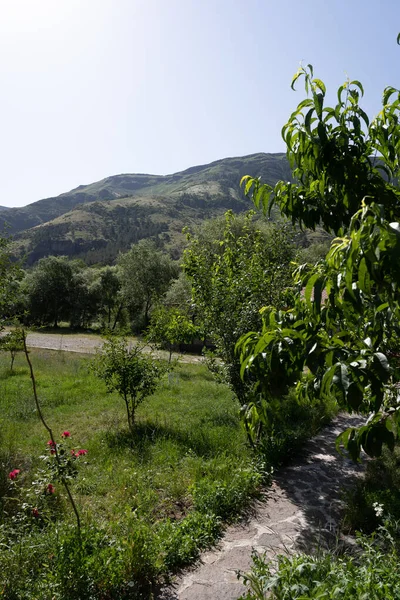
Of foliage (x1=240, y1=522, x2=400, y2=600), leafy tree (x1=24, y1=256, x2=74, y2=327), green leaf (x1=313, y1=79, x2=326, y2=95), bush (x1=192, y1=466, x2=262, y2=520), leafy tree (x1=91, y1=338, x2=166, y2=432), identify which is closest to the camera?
green leaf (x1=313, y1=79, x2=326, y2=95)

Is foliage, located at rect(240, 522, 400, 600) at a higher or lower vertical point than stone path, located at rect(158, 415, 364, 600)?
higher

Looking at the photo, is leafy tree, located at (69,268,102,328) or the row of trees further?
leafy tree, located at (69,268,102,328)

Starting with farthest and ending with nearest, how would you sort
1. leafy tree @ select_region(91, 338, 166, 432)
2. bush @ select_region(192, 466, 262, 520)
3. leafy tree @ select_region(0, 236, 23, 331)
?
leafy tree @ select_region(91, 338, 166, 432) < leafy tree @ select_region(0, 236, 23, 331) < bush @ select_region(192, 466, 262, 520)

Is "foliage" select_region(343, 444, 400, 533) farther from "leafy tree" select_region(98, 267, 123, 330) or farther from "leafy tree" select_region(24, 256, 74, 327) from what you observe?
"leafy tree" select_region(24, 256, 74, 327)

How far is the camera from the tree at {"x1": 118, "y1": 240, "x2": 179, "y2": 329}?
45.5 m

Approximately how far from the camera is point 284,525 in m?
5.66

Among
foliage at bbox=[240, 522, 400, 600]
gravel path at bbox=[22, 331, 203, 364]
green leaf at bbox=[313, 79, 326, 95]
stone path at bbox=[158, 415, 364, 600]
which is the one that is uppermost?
green leaf at bbox=[313, 79, 326, 95]

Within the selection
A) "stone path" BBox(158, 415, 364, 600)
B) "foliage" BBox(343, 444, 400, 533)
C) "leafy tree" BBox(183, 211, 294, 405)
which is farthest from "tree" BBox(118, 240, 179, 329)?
"foliage" BBox(343, 444, 400, 533)

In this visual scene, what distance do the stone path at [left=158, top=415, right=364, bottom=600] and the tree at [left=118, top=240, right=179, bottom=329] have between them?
3773 centimetres

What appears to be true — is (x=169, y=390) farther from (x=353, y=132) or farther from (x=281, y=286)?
(x=353, y=132)

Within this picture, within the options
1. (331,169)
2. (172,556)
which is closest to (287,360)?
(331,169)

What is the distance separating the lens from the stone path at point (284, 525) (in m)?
4.24

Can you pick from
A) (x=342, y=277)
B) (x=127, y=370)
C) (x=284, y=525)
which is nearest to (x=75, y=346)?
(x=127, y=370)

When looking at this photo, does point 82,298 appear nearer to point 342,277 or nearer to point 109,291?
point 109,291
